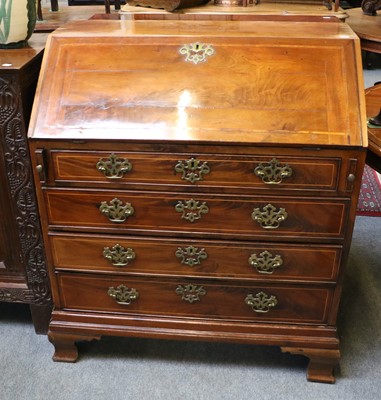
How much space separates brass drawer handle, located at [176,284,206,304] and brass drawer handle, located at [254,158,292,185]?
1.40 feet

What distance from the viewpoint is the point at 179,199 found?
1.37 metres

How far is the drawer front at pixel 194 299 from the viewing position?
59.3 inches

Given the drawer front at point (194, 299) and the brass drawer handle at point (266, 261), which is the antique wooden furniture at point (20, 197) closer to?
the drawer front at point (194, 299)

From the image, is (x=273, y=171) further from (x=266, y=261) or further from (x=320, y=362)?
(x=320, y=362)

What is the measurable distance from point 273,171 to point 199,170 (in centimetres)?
20

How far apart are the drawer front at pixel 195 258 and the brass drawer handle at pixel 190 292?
0.05m

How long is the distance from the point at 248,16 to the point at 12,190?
95cm

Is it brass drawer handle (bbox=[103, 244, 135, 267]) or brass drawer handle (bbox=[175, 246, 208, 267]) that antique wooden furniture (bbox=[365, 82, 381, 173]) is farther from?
brass drawer handle (bbox=[103, 244, 135, 267])

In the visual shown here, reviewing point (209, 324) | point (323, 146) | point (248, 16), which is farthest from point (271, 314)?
point (248, 16)

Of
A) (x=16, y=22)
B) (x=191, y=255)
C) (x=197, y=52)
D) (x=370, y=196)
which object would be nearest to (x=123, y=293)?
(x=191, y=255)

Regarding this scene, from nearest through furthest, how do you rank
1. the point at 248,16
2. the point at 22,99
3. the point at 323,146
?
the point at 323,146
the point at 22,99
the point at 248,16

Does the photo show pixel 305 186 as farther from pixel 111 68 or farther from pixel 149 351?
pixel 149 351

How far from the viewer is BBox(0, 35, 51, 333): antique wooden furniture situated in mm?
1360

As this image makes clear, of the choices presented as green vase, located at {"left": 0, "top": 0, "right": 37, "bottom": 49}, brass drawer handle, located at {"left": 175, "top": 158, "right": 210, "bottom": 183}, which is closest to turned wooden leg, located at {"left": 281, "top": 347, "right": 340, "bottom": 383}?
brass drawer handle, located at {"left": 175, "top": 158, "right": 210, "bottom": 183}
